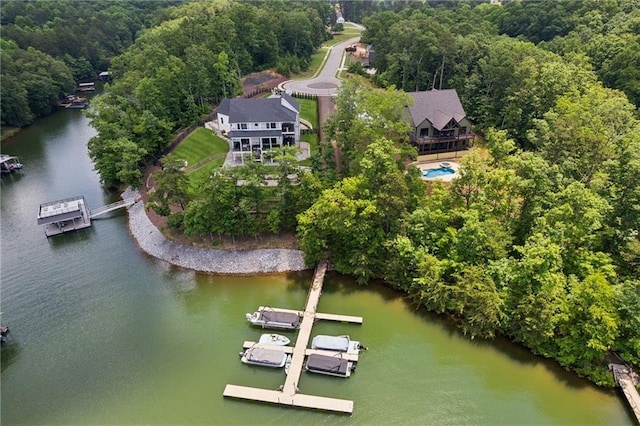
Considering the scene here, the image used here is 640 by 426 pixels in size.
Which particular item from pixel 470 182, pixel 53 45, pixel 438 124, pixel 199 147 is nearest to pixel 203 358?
pixel 470 182

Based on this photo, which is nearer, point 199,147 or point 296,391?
point 296,391

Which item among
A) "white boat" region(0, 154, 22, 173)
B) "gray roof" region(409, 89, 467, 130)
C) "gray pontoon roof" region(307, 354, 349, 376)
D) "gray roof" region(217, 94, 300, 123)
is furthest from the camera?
"white boat" region(0, 154, 22, 173)

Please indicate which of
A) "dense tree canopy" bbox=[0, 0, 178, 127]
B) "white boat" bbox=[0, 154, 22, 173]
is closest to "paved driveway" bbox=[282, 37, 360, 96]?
"white boat" bbox=[0, 154, 22, 173]

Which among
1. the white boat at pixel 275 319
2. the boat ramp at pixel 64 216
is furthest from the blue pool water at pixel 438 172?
the boat ramp at pixel 64 216

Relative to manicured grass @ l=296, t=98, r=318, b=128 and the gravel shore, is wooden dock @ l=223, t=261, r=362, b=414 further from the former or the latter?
manicured grass @ l=296, t=98, r=318, b=128

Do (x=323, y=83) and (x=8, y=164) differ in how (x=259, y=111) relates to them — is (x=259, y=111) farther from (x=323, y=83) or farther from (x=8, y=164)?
(x=8, y=164)

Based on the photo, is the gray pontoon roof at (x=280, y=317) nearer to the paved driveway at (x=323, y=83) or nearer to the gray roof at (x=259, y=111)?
the gray roof at (x=259, y=111)
